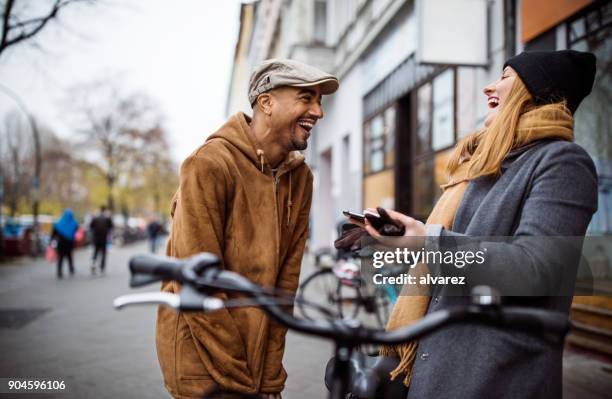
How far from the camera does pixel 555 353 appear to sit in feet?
4.60

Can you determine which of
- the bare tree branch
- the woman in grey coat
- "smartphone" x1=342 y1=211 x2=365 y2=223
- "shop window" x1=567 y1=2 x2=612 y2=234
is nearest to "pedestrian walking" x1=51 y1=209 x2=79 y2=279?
the bare tree branch

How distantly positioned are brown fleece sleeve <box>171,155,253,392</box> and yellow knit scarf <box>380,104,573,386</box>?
521 millimetres

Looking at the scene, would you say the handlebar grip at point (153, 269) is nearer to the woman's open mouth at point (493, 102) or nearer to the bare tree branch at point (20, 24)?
the woman's open mouth at point (493, 102)

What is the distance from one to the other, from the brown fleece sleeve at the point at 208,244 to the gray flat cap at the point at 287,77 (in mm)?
378

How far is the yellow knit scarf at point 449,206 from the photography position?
145 centimetres

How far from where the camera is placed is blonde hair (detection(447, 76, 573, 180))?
4.80 feet

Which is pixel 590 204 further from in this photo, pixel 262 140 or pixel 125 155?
pixel 125 155

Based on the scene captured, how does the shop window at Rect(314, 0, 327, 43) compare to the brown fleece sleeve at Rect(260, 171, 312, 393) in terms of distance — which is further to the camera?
the shop window at Rect(314, 0, 327, 43)

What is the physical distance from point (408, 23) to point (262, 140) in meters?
9.16

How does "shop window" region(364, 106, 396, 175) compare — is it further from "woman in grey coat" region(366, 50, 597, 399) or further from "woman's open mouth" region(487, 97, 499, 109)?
"woman in grey coat" region(366, 50, 597, 399)

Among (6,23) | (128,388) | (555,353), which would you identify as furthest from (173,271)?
(6,23)

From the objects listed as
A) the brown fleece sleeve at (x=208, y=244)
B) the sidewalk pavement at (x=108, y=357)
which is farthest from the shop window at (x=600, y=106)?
the brown fleece sleeve at (x=208, y=244)

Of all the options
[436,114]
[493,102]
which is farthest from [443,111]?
[493,102]

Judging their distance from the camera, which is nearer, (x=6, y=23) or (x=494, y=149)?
(x=494, y=149)
